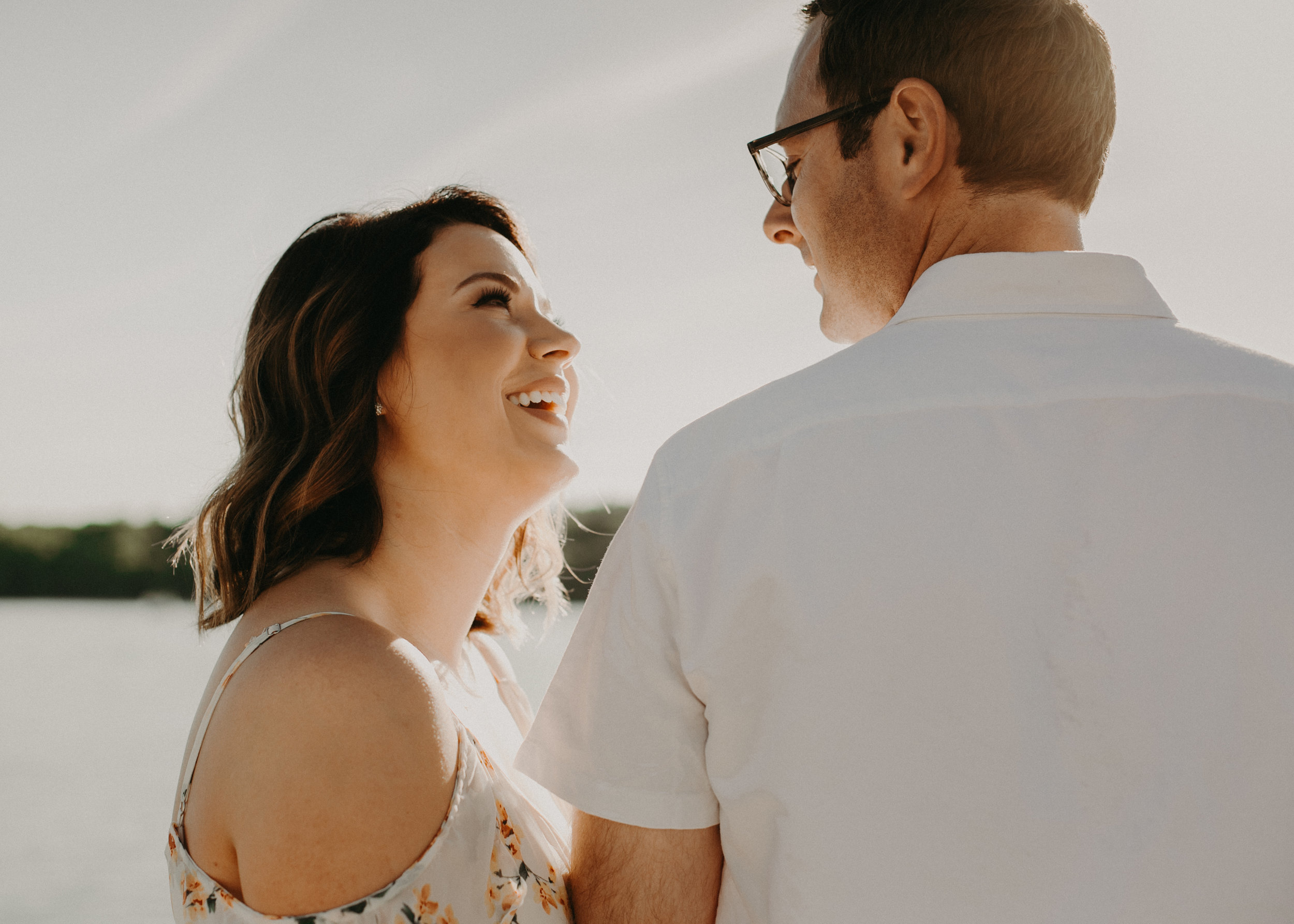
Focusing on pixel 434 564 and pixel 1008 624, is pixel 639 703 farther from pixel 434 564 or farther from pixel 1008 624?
pixel 434 564

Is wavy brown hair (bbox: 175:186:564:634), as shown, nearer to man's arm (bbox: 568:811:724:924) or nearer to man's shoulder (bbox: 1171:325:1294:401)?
man's arm (bbox: 568:811:724:924)

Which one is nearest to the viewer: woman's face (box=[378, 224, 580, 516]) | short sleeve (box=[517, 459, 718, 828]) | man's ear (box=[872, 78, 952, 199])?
short sleeve (box=[517, 459, 718, 828])

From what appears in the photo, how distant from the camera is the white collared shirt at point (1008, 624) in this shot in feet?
3.58

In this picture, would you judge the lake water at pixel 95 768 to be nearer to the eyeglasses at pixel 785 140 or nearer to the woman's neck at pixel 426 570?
the woman's neck at pixel 426 570

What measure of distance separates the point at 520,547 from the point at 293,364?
111 cm

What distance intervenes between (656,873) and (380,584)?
1.09m

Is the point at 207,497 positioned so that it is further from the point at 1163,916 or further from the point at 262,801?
the point at 1163,916

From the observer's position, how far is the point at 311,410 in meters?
2.32

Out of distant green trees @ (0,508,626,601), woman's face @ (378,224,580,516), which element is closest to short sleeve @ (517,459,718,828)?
woman's face @ (378,224,580,516)

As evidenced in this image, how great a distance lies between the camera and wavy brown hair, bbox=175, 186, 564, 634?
215cm

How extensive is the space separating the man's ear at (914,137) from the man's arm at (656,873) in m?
1.15

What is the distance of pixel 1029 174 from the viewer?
153cm

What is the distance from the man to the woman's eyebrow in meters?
1.40

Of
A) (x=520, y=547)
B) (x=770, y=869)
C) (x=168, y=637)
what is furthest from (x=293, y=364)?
(x=168, y=637)
